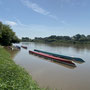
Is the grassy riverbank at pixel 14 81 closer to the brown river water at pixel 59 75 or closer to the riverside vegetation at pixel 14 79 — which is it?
the riverside vegetation at pixel 14 79

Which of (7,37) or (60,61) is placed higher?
(7,37)

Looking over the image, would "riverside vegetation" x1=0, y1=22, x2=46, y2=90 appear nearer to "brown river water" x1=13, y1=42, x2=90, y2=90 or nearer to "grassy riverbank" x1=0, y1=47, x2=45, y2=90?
"grassy riverbank" x1=0, y1=47, x2=45, y2=90

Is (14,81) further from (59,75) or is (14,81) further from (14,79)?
(59,75)

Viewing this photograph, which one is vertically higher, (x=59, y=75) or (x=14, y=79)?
(x=14, y=79)

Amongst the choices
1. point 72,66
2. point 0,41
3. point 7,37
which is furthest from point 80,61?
point 0,41

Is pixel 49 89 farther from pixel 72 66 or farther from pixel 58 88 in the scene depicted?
pixel 72 66

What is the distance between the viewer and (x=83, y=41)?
52.9m

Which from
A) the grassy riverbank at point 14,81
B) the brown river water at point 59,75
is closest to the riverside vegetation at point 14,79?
the grassy riverbank at point 14,81

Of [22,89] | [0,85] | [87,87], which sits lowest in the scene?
[87,87]

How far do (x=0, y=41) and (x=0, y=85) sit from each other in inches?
929

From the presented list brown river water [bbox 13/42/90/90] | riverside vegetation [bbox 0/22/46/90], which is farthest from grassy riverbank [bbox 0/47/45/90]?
brown river water [bbox 13/42/90/90]

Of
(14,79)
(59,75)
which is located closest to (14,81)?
(14,79)

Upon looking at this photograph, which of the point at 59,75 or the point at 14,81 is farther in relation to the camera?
the point at 59,75

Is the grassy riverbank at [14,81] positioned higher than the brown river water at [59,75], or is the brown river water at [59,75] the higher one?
the grassy riverbank at [14,81]
